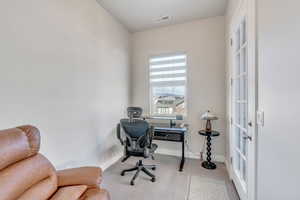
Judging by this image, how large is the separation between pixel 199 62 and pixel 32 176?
3.21m

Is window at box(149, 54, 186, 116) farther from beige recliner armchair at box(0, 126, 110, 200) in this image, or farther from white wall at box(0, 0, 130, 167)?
beige recliner armchair at box(0, 126, 110, 200)

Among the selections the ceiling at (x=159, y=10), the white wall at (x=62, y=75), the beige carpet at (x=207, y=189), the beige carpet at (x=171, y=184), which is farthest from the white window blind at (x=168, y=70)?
the beige carpet at (x=207, y=189)

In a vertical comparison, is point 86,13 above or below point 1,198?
above

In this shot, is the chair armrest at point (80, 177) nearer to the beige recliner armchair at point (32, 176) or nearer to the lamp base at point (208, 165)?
the beige recliner armchair at point (32, 176)

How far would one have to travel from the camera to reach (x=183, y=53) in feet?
11.0

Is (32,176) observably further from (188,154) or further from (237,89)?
(188,154)

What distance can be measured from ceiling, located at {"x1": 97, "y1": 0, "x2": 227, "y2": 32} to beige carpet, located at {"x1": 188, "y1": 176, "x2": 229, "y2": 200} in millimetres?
3013

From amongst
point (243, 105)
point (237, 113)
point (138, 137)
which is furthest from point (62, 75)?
point (237, 113)

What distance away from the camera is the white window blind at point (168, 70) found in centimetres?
337
